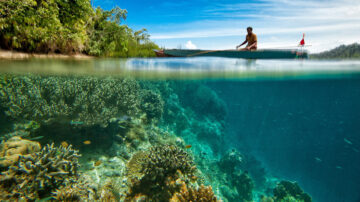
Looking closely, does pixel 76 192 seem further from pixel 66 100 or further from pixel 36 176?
pixel 66 100

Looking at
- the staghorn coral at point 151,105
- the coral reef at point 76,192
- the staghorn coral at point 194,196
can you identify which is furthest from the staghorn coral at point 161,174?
the staghorn coral at point 151,105

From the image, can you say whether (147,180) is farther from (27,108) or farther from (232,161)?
(232,161)

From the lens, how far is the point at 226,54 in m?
12.0

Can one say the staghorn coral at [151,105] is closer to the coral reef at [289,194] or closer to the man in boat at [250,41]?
the man in boat at [250,41]

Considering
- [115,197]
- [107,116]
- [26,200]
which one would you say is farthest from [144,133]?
[26,200]

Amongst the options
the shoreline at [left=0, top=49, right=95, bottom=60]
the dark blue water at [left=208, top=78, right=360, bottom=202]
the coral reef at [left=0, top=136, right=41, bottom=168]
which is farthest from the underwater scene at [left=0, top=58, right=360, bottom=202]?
the dark blue water at [left=208, top=78, right=360, bottom=202]

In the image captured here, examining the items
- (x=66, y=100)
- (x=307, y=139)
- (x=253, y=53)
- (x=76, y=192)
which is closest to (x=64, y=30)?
(x=66, y=100)

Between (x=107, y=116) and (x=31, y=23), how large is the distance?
5679mm

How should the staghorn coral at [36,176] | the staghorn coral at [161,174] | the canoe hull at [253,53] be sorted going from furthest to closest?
the canoe hull at [253,53] → the staghorn coral at [161,174] → the staghorn coral at [36,176]

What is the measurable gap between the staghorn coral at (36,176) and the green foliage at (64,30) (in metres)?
5.89

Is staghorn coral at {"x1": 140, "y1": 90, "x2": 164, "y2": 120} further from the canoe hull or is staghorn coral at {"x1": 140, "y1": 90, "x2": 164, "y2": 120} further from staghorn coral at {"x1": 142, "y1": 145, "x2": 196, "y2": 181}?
staghorn coral at {"x1": 142, "y1": 145, "x2": 196, "y2": 181}

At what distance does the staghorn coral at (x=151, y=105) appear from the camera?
11.5 metres

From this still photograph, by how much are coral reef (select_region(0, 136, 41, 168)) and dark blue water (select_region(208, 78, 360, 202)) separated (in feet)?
61.9

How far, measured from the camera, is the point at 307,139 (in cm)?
3356
